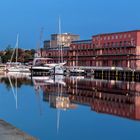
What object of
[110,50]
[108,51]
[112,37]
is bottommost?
[108,51]

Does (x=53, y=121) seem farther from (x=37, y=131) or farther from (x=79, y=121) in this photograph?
(x=37, y=131)

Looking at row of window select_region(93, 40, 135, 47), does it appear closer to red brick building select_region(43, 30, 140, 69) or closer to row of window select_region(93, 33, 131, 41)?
red brick building select_region(43, 30, 140, 69)

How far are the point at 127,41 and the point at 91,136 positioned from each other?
10697 cm

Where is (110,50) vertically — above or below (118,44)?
below

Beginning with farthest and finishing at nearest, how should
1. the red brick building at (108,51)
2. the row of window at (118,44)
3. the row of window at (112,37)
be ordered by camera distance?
the row of window at (112,37) < the row of window at (118,44) < the red brick building at (108,51)

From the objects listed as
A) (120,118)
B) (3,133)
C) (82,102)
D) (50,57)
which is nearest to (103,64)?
(50,57)

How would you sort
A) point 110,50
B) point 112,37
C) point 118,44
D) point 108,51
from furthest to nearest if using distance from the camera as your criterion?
point 112,37
point 108,51
point 110,50
point 118,44

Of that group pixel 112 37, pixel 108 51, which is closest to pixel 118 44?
pixel 108 51

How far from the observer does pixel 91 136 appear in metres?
20.4

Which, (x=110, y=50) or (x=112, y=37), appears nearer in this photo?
(x=110, y=50)

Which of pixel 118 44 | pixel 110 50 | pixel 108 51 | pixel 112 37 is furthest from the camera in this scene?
pixel 112 37

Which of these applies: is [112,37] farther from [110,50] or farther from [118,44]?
[118,44]

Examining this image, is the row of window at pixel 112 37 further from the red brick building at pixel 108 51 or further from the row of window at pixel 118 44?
the row of window at pixel 118 44

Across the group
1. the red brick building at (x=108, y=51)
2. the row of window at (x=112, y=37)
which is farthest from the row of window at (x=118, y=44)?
the row of window at (x=112, y=37)
